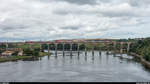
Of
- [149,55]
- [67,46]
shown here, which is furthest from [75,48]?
[149,55]

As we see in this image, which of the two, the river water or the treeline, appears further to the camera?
the treeline

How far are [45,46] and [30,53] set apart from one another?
305ft

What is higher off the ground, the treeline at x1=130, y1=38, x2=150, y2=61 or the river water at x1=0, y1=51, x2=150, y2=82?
the treeline at x1=130, y1=38, x2=150, y2=61

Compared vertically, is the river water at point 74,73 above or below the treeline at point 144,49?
below

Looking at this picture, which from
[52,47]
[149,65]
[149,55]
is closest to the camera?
[149,65]

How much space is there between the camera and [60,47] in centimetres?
18375

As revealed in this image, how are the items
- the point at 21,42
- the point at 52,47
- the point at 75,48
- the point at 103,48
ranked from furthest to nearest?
1. the point at 52,47
2. the point at 75,48
3. the point at 103,48
4. the point at 21,42

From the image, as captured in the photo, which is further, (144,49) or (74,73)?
(144,49)

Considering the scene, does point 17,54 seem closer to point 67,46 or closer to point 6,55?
point 6,55

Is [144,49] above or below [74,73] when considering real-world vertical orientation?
above

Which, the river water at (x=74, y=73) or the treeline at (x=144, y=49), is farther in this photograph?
the treeline at (x=144, y=49)

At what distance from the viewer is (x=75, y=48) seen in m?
180

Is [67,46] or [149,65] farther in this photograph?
[67,46]

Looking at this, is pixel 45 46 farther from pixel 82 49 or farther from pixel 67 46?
pixel 82 49
